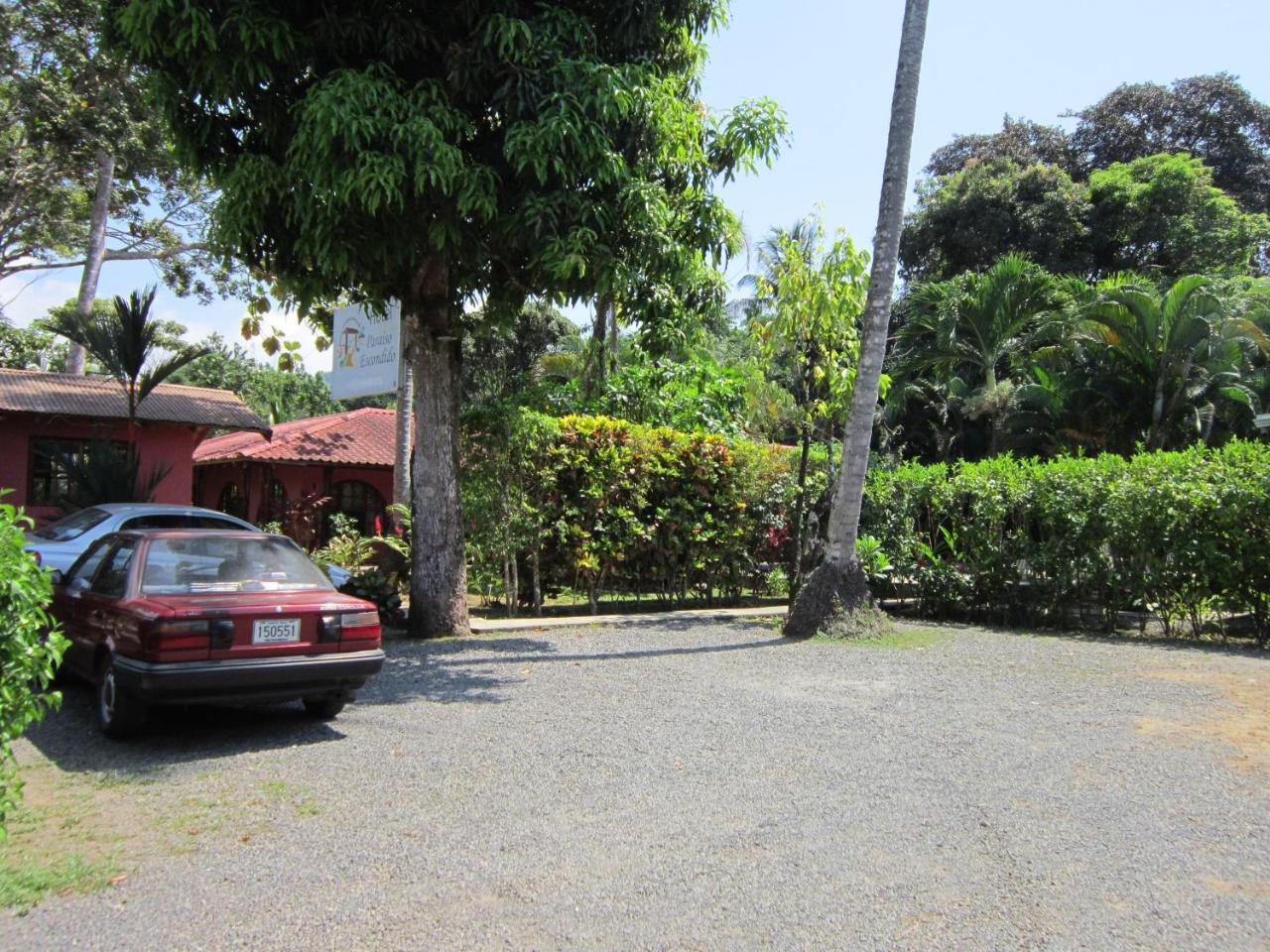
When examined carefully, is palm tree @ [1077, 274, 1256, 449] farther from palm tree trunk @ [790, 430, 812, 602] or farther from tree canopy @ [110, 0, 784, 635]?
tree canopy @ [110, 0, 784, 635]

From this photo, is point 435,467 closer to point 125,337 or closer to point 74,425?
point 125,337

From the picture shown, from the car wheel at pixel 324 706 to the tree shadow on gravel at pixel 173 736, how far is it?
2.4 inches

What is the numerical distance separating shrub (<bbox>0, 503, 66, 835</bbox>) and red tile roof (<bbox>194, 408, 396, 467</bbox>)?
17.3 m

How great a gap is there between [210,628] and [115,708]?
34.1 inches

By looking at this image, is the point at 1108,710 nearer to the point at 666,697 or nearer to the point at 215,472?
the point at 666,697

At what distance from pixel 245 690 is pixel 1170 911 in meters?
4.98

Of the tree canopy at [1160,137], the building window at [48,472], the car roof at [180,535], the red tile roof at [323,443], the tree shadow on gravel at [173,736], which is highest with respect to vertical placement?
the tree canopy at [1160,137]

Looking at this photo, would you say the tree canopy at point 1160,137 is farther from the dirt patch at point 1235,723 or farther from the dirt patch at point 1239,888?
the dirt patch at point 1239,888

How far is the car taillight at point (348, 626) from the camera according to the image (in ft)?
19.5

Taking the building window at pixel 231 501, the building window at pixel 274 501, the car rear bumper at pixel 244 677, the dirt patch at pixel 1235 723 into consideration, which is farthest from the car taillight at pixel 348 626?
the building window at pixel 231 501

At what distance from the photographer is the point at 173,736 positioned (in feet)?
19.5

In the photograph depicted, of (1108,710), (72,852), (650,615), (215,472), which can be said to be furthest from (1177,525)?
(215,472)

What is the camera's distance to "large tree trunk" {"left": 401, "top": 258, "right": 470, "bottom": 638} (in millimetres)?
9867

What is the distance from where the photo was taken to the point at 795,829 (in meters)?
4.51
